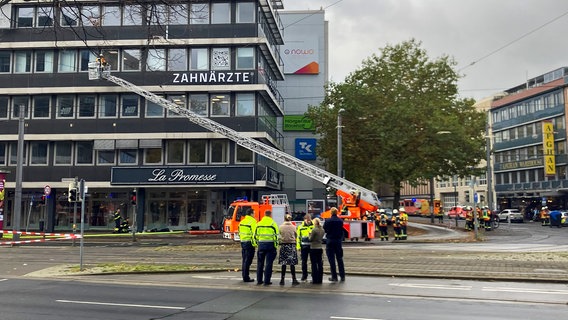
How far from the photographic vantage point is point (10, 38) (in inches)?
1602

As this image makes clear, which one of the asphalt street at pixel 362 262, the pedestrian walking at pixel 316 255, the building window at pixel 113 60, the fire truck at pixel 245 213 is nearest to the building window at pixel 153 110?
the building window at pixel 113 60

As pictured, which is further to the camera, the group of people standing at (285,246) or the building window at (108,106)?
the building window at (108,106)

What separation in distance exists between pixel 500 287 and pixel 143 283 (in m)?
8.67

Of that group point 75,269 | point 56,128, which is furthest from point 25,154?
point 75,269

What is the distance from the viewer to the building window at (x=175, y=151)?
39.9 meters

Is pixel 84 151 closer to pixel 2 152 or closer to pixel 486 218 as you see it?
pixel 2 152

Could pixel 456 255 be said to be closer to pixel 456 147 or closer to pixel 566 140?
pixel 456 147

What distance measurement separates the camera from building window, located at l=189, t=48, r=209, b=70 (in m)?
39.7

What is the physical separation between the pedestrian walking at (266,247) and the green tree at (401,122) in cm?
2534

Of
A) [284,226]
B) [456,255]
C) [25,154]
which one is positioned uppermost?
[25,154]

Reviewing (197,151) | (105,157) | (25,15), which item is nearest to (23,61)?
(25,15)

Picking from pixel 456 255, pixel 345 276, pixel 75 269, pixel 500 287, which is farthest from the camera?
pixel 456 255

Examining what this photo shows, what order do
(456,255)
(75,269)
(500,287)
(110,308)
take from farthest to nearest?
1. (456,255)
2. (75,269)
3. (500,287)
4. (110,308)

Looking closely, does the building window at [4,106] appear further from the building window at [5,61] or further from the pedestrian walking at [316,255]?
the pedestrian walking at [316,255]
